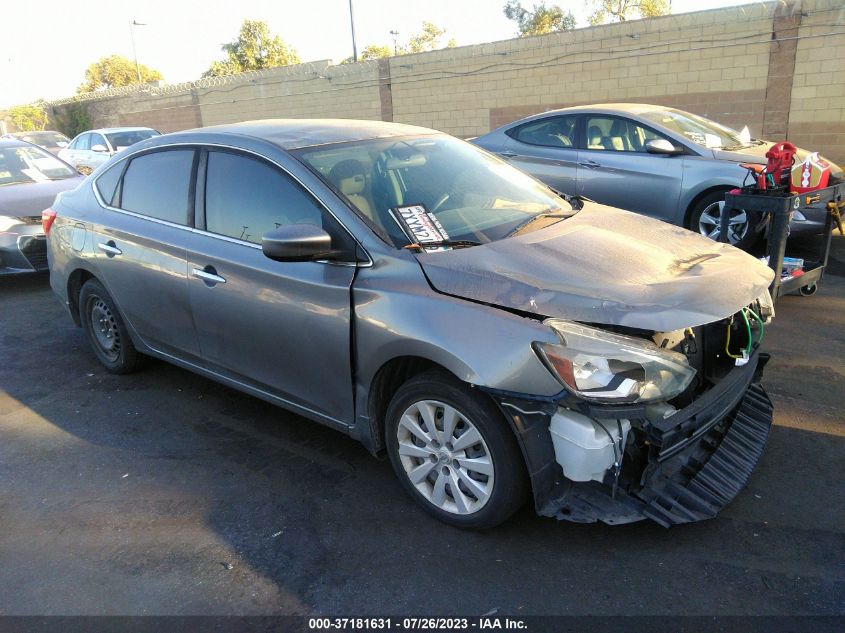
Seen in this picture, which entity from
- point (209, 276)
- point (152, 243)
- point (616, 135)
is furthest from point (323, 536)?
point (616, 135)

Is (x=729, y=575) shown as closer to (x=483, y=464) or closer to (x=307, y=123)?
(x=483, y=464)

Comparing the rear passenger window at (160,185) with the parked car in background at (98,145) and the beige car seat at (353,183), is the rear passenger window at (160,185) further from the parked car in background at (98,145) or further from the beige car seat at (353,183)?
the parked car in background at (98,145)

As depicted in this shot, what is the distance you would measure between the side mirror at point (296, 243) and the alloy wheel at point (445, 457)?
2.71 ft

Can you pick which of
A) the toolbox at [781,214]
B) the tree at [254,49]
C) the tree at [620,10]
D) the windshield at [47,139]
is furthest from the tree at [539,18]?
the toolbox at [781,214]

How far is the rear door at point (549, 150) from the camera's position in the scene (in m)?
8.02

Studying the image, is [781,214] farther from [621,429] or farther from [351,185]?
[351,185]

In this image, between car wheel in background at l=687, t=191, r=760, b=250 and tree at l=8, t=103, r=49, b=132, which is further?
tree at l=8, t=103, r=49, b=132

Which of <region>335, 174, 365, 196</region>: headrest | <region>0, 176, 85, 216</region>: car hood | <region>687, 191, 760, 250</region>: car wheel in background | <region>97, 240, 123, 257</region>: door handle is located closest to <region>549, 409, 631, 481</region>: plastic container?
<region>335, 174, 365, 196</region>: headrest

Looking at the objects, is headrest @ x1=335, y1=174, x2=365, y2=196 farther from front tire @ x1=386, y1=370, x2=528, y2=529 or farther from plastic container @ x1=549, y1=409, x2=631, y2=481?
plastic container @ x1=549, y1=409, x2=631, y2=481

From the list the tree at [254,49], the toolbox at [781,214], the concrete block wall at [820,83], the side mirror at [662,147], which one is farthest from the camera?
the tree at [254,49]

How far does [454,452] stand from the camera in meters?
2.94

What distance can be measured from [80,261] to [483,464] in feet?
11.4

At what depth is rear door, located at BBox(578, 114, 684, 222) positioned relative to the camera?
7.32 m

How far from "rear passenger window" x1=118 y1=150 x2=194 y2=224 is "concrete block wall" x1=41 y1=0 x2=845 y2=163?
40.9ft
